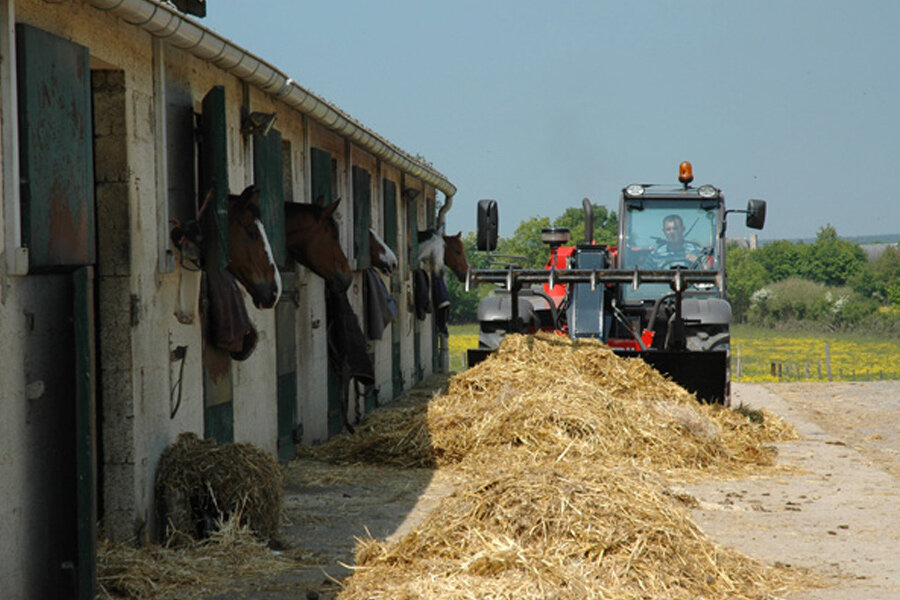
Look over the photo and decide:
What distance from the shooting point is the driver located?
1602 cm

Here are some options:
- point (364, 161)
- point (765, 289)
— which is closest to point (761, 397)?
point (364, 161)

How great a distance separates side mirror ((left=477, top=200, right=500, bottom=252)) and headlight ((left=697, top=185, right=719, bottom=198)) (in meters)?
2.90

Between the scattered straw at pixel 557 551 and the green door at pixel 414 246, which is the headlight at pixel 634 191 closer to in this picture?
the green door at pixel 414 246

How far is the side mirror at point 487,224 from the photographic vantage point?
48.9 ft

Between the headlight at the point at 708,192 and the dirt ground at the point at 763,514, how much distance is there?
3.56m

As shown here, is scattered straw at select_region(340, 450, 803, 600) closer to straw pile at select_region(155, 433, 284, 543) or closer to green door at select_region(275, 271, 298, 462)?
straw pile at select_region(155, 433, 284, 543)

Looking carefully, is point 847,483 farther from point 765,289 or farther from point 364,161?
point 765,289

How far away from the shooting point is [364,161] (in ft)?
54.1

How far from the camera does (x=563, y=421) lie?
11359 millimetres

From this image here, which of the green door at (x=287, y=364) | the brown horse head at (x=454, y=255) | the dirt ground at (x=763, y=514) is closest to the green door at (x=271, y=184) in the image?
the green door at (x=287, y=364)

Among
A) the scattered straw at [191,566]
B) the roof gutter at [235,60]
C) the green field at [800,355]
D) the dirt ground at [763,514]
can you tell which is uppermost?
the roof gutter at [235,60]

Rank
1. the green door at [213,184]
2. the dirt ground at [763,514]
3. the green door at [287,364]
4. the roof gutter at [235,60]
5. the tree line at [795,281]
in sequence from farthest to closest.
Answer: the tree line at [795,281] < the green door at [287,364] < the green door at [213,184] < the roof gutter at [235,60] < the dirt ground at [763,514]

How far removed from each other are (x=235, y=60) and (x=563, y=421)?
448 cm

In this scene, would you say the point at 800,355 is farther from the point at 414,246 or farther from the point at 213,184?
the point at 213,184
